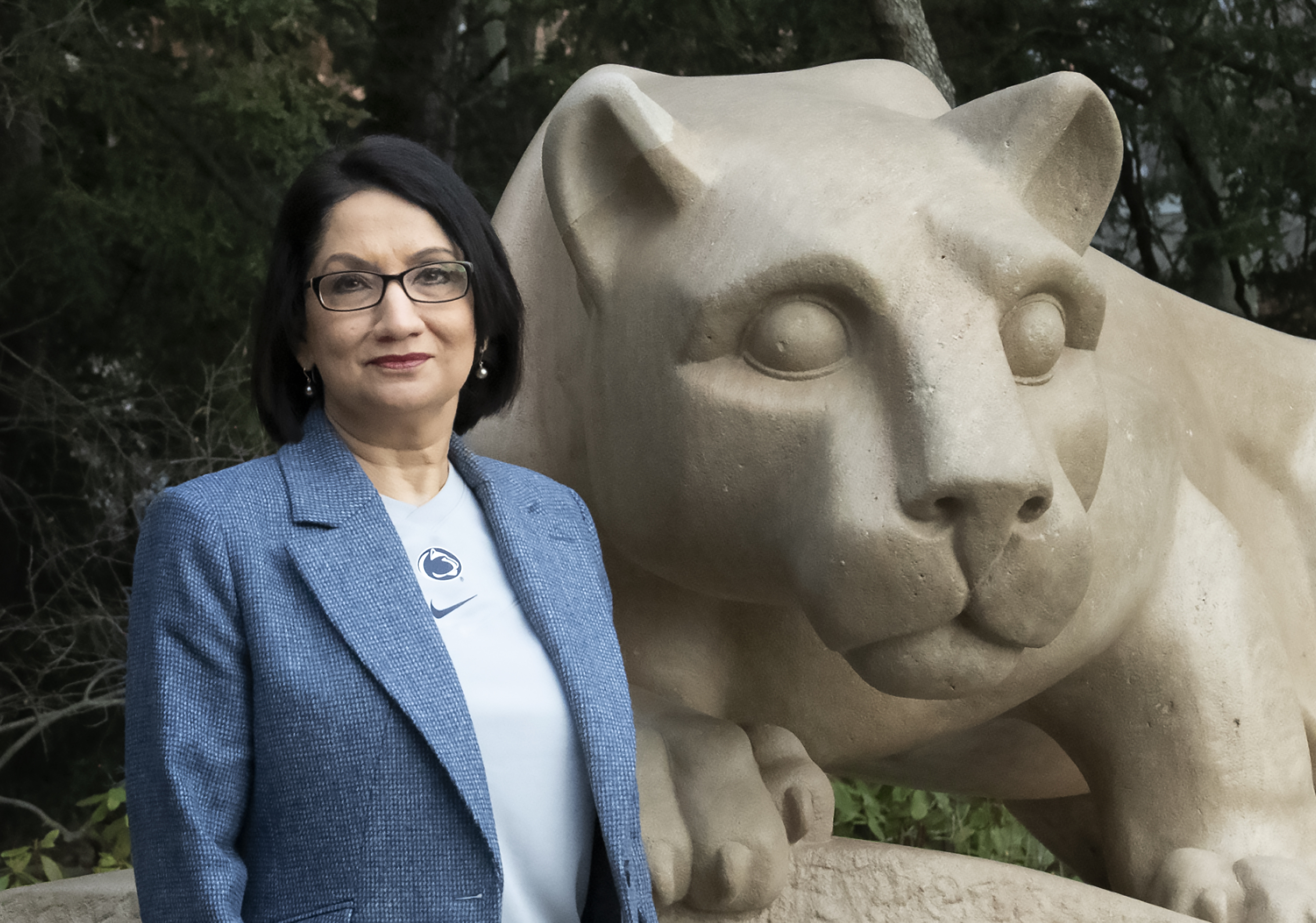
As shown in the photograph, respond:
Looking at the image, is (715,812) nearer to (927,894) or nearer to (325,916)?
(927,894)

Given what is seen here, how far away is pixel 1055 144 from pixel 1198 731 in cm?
79

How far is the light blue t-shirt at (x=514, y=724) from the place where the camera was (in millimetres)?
1187

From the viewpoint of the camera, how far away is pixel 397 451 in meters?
1.31

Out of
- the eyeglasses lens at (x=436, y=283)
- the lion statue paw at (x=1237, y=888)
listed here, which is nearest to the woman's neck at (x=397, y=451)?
the eyeglasses lens at (x=436, y=283)

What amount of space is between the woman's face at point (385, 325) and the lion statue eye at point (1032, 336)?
22.9 inches

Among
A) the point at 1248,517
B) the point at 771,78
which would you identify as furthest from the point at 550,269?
the point at 1248,517

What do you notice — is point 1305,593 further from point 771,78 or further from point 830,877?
point 771,78

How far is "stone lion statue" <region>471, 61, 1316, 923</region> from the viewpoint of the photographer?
1.47m

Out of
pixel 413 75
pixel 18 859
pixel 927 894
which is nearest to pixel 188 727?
pixel 927 894

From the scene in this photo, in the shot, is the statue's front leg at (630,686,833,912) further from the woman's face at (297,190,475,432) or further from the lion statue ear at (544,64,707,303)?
the woman's face at (297,190,475,432)

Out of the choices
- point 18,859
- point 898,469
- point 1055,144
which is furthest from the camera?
point 18,859

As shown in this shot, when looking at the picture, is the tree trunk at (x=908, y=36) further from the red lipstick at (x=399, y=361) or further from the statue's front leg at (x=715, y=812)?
the red lipstick at (x=399, y=361)

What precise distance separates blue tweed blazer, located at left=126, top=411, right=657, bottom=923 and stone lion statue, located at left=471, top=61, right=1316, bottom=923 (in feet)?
1.61

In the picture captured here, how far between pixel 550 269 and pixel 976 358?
64 centimetres
